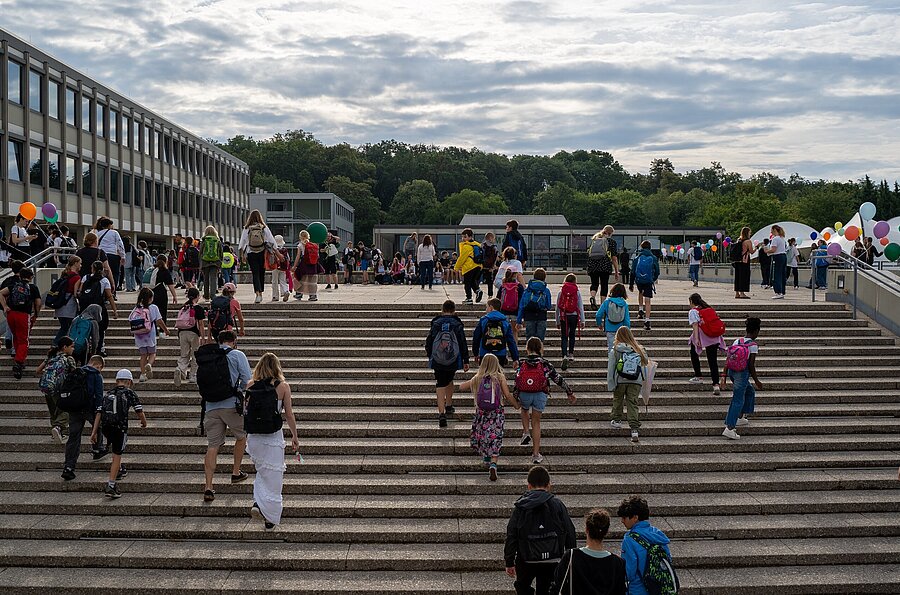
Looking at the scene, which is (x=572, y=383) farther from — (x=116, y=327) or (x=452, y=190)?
(x=452, y=190)

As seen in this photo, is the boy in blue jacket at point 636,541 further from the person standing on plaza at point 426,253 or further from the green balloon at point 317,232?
the green balloon at point 317,232

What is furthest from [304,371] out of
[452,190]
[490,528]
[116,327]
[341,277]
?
[452,190]

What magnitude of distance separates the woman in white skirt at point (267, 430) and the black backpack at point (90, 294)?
587cm

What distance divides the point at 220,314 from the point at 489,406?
196 inches

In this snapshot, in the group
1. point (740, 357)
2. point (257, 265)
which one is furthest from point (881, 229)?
point (257, 265)

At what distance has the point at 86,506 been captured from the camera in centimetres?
902

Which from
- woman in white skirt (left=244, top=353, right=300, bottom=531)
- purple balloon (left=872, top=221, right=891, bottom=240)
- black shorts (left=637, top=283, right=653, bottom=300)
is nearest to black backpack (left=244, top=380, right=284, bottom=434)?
woman in white skirt (left=244, top=353, right=300, bottom=531)

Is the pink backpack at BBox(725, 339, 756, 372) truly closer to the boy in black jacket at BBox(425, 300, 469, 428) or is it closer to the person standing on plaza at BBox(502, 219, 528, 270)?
the boy in black jacket at BBox(425, 300, 469, 428)

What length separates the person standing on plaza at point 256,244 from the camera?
53.2 ft

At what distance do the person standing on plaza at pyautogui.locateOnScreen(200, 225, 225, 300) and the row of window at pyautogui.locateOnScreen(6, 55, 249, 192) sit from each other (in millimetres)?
26947

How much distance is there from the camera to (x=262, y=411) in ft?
27.0

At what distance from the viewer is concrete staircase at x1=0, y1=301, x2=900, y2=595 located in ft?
26.0

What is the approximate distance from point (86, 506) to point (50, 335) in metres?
6.86

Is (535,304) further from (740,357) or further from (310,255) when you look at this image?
(310,255)
